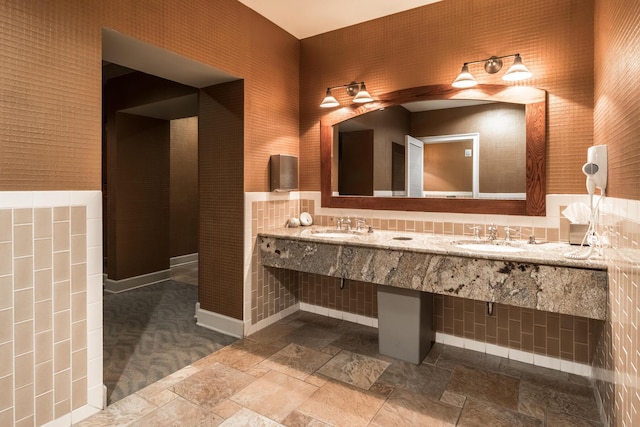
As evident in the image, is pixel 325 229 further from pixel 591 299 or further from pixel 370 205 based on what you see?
pixel 591 299

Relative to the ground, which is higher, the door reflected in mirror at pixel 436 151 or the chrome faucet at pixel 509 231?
the door reflected in mirror at pixel 436 151

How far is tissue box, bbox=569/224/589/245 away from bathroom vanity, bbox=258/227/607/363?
0.07 meters

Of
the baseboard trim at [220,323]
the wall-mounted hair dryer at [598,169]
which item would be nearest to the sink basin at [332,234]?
the baseboard trim at [220,323]

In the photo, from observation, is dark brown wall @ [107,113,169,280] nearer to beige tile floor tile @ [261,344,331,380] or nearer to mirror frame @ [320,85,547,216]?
mirror frame @ [320,85,547,216]

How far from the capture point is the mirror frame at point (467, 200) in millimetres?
2465

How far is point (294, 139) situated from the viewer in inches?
140

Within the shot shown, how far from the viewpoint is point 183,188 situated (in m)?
5.75

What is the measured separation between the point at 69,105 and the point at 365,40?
94.0 inches

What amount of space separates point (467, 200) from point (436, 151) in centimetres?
46

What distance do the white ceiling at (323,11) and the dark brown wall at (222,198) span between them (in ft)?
2.29

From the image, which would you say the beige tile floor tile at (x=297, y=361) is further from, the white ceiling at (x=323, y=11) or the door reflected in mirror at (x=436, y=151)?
the white ceiling at (x=323, y=11)

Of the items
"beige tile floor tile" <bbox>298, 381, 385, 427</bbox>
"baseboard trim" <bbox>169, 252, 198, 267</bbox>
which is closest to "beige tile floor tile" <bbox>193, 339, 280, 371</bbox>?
"beige tile floor tile" <bbox>298, 381, 385, 427</bbox>

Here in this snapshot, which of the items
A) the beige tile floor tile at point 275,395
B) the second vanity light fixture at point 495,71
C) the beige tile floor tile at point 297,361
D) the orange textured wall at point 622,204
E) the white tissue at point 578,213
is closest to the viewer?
the orange textured wall at point 622,204

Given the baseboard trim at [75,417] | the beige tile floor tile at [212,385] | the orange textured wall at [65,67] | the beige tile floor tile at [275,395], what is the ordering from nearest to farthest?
the orange textured wall at [65,67], the baseboard trim at [75,417], the beige tile floor tile at [275,395], the beige tile floor tile at [212,385]
